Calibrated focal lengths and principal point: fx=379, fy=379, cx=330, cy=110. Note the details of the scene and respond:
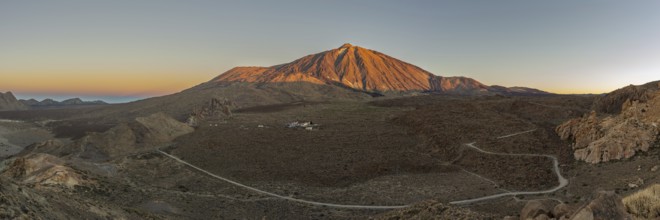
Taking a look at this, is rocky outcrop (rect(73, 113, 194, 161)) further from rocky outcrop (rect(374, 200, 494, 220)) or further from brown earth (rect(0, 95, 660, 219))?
rocky outcrop (rect(374, 200, 494, 220))

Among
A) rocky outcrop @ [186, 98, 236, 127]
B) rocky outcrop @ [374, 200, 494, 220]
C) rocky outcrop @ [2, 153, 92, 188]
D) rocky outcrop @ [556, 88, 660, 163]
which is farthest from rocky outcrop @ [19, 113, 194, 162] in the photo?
rocky outcrop @ [556, 88, 660, 163]

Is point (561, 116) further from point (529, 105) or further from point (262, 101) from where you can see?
point (262, 101)

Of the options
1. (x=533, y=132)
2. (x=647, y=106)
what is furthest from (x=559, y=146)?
(x=647, y=106)

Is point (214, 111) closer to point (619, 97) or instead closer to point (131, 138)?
point (131, 138)

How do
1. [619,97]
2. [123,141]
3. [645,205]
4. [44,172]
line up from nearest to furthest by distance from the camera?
[645,205] < [44,172] < [619,97] < [123,141]

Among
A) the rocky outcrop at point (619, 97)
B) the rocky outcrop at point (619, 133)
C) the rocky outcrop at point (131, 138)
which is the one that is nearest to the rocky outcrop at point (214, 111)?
the rocky outcrop at point (131, 138)

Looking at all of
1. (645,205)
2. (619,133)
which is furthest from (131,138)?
(645,205)
